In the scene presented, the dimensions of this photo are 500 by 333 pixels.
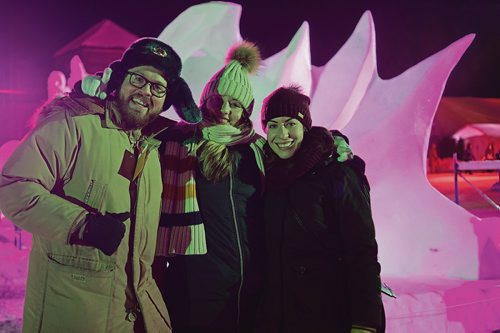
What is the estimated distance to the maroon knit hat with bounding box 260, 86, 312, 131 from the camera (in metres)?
1.98

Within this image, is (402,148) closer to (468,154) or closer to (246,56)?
(246,56)

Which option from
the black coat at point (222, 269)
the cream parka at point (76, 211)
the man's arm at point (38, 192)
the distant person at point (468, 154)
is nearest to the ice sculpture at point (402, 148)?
the black coat at point (222, 269)

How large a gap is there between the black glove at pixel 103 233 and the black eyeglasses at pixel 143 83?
1.80 feet

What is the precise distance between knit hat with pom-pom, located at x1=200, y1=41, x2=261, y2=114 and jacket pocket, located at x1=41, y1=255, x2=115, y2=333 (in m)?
0.98

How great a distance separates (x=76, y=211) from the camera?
1645mm

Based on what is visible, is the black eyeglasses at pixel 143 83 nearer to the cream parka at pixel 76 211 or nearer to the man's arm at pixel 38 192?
the cream parka at pixel 76 211

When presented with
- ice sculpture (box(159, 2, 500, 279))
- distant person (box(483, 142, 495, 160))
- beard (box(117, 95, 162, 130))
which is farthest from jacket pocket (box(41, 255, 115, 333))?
distant person (box(483, 142, 495, 160))

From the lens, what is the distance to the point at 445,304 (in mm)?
3512

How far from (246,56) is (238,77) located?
0.75 feet

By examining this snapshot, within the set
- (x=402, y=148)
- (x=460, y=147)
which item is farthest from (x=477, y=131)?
(x=402, y=148)

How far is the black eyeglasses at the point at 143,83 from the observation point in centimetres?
191

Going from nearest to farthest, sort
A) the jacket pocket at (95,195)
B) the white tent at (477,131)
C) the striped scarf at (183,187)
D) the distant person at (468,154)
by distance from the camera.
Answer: the jacket pocket at (95,195) → the striped scarf at (183,187) → the distant person at (468,154) → the white tent at (477,131)

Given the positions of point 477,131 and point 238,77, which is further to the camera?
point 477,131

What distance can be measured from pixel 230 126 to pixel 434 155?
16008mm
